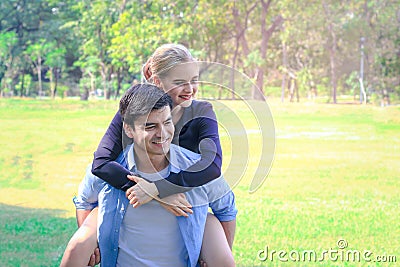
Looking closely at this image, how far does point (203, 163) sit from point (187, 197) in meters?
0.08

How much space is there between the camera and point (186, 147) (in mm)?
1680

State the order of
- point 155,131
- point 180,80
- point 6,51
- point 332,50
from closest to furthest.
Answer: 1. point 155,131
2. point 180,80
3. point 332,50
4. point 6,51

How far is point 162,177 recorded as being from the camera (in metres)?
1.51

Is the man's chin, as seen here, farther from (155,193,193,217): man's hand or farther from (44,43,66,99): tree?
(44,43,66,99): tree

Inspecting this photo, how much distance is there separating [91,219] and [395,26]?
12919 millimetres

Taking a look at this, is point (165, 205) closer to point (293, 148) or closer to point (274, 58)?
point (293, 148)

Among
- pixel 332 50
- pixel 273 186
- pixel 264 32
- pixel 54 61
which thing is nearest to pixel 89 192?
pixel 273 186

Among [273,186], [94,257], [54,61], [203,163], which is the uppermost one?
[54,61]

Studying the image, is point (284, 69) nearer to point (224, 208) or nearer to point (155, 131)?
point (224, 208)

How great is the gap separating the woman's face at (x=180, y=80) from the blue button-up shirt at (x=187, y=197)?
12cm

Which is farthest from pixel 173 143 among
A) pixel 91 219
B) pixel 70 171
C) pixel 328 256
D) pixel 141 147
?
pixel 70 171

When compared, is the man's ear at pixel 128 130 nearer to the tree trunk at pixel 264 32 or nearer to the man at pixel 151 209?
the man at pixel 151 209

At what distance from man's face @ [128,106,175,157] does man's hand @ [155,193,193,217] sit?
0.33 ft

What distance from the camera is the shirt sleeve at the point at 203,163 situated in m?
1.48
